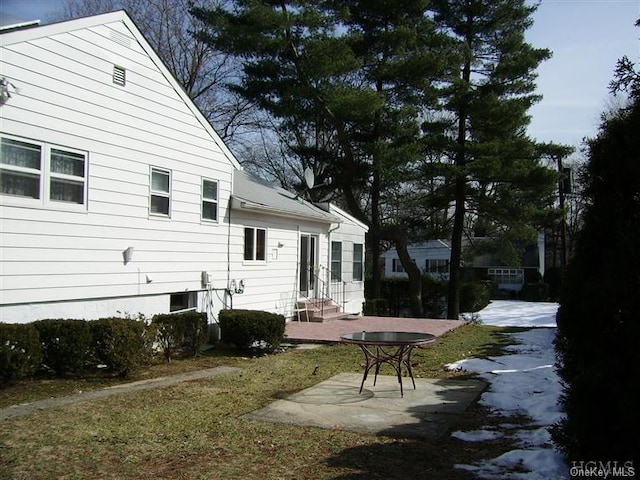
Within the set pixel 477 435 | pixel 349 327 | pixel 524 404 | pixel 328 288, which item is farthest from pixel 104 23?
pixel 328 288

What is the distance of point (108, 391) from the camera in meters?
7.55

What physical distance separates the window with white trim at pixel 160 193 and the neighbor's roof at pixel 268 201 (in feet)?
7.29

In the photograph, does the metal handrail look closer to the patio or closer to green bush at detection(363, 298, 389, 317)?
the patio

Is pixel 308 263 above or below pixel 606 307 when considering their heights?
above

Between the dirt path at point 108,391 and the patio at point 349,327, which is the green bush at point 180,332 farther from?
the patio at point 349,327

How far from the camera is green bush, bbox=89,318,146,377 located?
8.23m

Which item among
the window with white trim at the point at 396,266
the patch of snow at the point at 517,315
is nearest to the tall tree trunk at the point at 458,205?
the patch of snow at the point at 517,315

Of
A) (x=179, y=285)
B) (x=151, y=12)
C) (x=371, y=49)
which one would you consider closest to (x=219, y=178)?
(x=179, y=285)

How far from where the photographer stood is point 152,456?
4.94 meters

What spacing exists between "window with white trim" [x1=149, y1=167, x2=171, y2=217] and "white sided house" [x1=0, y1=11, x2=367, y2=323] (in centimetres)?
3

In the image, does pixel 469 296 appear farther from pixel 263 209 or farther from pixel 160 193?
pixel 160 193

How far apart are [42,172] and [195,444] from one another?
202 inches

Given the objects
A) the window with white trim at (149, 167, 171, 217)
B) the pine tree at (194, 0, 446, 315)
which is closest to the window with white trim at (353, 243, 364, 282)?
the pine tree at (194, 0, 446, 315)

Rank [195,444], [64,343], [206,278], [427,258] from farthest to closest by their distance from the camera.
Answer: [427,258] < [206,278] < [64,343] < [195,444]
